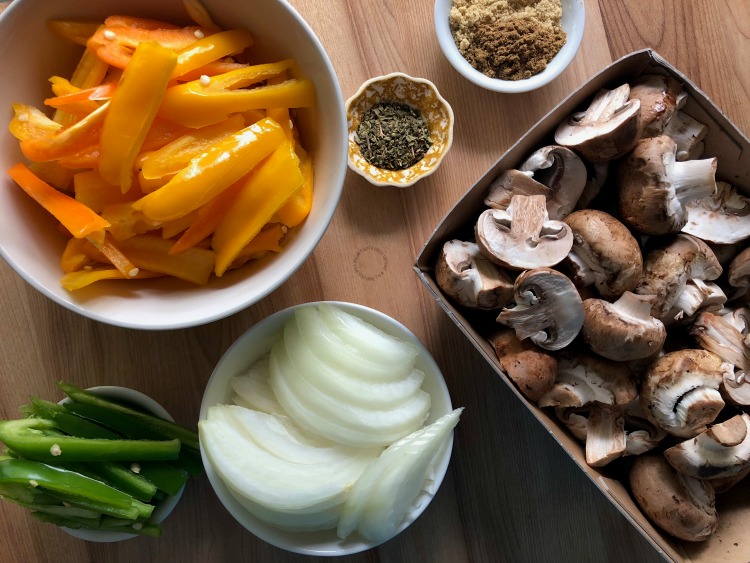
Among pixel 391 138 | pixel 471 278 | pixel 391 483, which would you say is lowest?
pixel 391 483

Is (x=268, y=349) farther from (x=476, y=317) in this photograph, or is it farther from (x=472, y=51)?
(x=472, y=51)

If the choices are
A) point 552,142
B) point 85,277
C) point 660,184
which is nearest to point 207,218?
point 85,277

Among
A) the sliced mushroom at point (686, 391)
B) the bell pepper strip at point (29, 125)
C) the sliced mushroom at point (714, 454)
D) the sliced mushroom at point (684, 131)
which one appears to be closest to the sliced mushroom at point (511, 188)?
the sliced mushroom at point (684, 131)

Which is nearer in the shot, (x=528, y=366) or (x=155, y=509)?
(x=528, y=366)

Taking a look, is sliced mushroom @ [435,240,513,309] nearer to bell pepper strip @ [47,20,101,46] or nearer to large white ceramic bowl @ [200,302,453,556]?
large white ceramic bowl @ [200,302,453,556]

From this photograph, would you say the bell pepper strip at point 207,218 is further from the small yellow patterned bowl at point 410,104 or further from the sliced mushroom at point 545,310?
the sliced mushroom at point 545,310

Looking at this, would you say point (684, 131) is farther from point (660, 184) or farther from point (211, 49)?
point (211, 49)

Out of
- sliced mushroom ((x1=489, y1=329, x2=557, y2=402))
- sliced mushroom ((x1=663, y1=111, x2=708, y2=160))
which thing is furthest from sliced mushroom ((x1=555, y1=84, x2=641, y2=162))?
sliced mushroom ((x1=489, y1=329, x2=557, y2=402))
